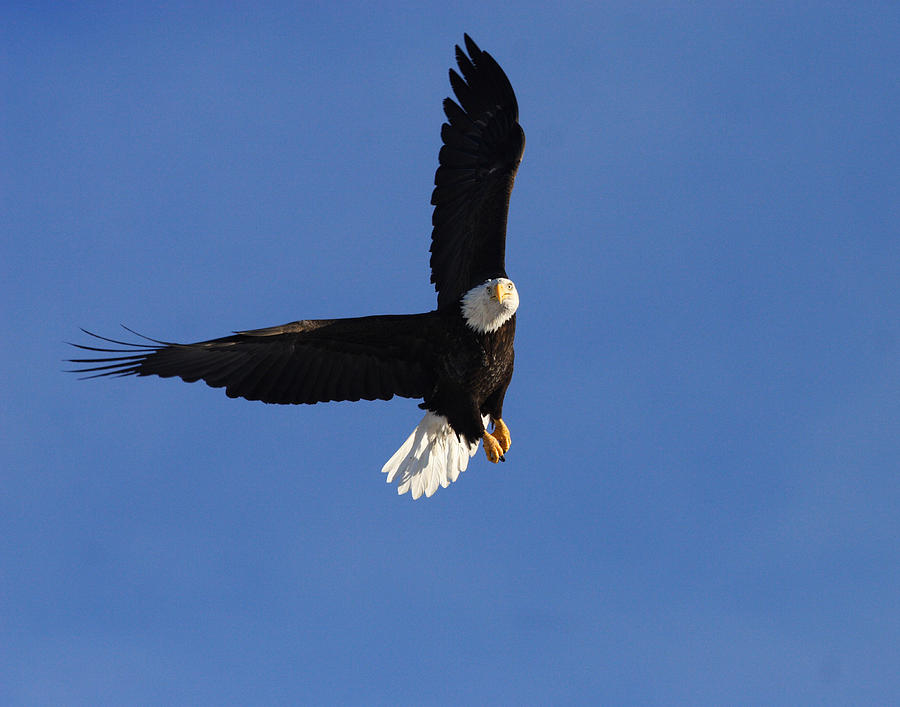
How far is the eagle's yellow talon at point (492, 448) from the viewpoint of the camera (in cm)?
791

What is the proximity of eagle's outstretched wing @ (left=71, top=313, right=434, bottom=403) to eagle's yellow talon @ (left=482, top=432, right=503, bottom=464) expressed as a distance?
597mm

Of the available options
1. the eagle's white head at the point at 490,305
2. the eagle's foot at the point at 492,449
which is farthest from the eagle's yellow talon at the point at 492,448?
the eagle's white head at the point at 490,305

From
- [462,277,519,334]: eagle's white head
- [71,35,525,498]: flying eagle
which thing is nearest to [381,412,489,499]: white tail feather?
[71,35,525,498]: flying eagle

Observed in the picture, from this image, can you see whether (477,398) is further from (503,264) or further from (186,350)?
(186,350)

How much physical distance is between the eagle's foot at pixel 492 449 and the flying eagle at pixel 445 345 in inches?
0.4

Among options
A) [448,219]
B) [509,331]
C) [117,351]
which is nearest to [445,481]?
[509,331]

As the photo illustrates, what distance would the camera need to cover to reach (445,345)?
296 inches

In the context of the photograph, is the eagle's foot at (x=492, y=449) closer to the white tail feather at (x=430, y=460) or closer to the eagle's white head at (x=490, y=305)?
the white tail feather at (x=430, y=460)

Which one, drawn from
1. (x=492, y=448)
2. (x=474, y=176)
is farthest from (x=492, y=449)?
(x=474, y=176)

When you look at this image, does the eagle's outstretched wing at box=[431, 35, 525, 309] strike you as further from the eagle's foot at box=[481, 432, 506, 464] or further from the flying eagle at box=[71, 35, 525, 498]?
the eagle's foot at box=[481, 432, 506, 464]

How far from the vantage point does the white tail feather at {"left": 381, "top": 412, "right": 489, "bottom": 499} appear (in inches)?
318

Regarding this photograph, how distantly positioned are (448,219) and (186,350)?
2.39m

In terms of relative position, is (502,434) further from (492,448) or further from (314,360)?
(314,360)

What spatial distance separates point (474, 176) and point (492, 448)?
213 centimetres
